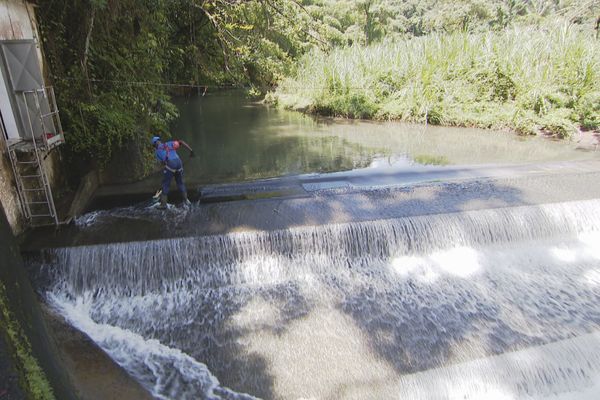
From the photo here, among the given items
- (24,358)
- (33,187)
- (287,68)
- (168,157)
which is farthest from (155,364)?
(287,68)

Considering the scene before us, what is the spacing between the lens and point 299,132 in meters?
14.3

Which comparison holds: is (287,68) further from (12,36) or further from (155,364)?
(155,364)

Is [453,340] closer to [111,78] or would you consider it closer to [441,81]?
[111,78]

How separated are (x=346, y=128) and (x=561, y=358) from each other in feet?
36.8

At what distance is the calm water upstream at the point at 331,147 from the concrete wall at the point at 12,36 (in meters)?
3.51

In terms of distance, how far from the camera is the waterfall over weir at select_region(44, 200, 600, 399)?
4270mm

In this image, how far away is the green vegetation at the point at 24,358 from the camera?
210 cm

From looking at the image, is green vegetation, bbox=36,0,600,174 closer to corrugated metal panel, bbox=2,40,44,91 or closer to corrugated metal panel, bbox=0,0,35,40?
corrugated metal panel, bbox=0,0,35,40

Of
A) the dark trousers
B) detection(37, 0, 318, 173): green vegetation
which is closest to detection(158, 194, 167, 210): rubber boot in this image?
the dark trousers

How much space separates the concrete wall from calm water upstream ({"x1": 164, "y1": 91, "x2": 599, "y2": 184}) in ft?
11.5

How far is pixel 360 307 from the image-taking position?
534cm

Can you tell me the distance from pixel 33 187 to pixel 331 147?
25.4ft

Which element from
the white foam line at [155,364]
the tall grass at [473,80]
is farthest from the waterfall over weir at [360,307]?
the tall grass at [473,80]

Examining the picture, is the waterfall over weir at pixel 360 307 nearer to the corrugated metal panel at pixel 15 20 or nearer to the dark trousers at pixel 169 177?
the dark trousers at pixel 169 177
